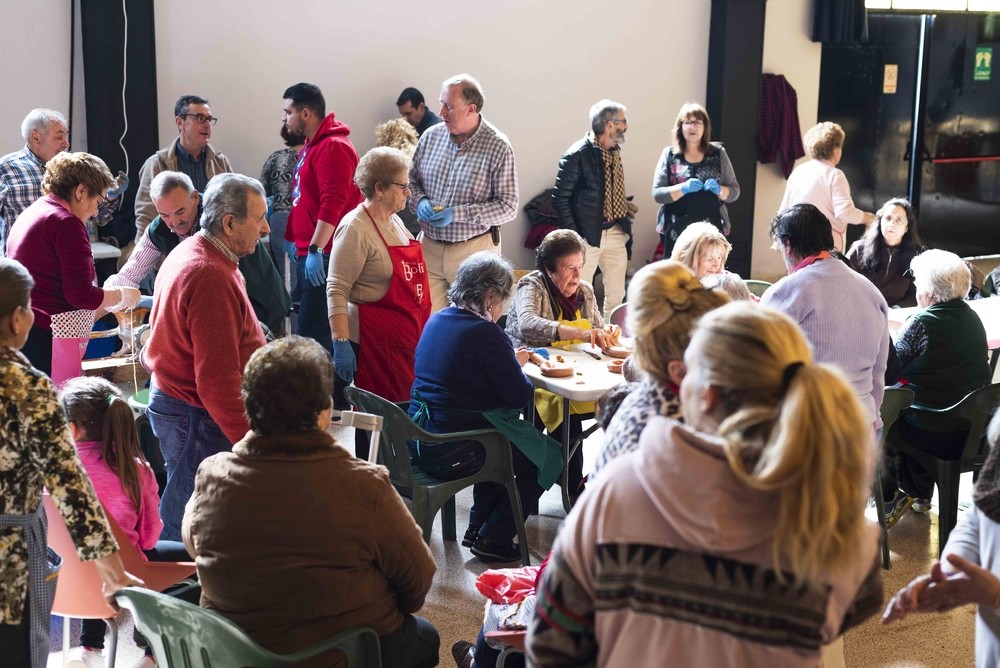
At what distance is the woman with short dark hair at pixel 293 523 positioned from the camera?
212cm

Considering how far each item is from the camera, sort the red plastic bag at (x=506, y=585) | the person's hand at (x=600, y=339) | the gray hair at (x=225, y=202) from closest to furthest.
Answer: the red plastic bag at (x=506, y=585), the gray hair at (x=225, y=202), the person's hand at (x=600, y=339)

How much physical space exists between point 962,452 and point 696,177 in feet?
10.3

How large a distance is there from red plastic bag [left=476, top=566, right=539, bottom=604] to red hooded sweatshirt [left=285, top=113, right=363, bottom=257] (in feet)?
9.15

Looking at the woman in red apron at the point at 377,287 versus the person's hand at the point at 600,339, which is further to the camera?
the person's hand at the point at 600,339

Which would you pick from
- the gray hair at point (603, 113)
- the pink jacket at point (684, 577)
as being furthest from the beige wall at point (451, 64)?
the pink jacket at point (684, 577)

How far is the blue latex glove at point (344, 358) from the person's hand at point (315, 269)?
896 millimetres

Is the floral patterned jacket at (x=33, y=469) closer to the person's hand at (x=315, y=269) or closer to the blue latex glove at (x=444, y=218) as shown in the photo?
the person's hand at (x=315, y=269)

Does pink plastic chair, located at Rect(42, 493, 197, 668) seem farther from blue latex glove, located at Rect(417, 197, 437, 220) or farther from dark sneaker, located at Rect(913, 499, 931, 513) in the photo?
dark sneaker, located at Rect(913, 499, 931, 513)

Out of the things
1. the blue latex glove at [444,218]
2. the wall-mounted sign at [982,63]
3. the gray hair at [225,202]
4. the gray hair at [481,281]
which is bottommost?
the gray hair at [481,281]

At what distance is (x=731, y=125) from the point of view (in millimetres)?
9070

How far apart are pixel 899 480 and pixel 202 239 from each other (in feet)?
9.19

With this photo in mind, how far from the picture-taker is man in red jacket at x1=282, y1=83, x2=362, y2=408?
200 inches

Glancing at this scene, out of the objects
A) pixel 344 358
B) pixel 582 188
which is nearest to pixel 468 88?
pixel 582 188

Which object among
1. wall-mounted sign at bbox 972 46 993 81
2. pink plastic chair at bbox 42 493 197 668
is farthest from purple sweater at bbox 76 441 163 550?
wall-mounted sign at bbox 972 46 993 81
